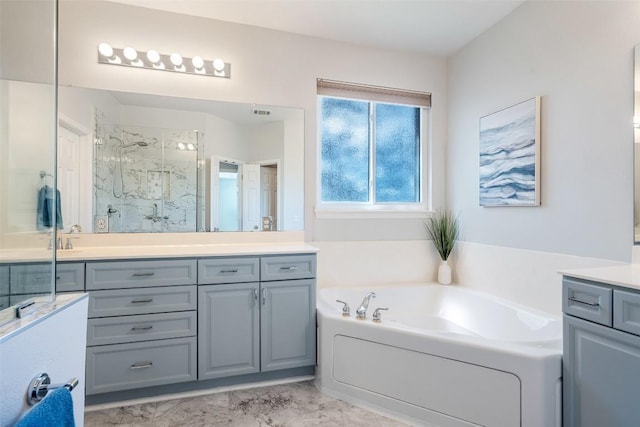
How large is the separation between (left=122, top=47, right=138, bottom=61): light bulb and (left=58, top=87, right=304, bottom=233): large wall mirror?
260 mm

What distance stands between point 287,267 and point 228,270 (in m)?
0.40

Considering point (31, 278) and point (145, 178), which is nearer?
point (31, 278)

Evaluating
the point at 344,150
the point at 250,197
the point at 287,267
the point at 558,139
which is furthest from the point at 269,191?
the point at 558,139

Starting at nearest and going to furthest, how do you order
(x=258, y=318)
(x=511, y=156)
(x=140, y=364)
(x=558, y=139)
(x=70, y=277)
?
(x=70, y=277) < (x=140, y=364) < (x=558, y=139) < (x=258, y=318) < (x=511, y=156)

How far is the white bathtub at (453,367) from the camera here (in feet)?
5.12

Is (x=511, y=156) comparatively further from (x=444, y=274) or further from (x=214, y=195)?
(x=214, y=195)

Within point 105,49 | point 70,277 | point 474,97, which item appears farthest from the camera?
point 474,97

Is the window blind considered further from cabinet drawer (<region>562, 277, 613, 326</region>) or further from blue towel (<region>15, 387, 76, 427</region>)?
blue towel (<region>15, 387, 76, 427</region>)

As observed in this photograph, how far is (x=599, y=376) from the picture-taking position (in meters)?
1.39

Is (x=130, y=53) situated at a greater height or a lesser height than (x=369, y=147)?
greater

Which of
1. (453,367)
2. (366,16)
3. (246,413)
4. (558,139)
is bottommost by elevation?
(246,413)

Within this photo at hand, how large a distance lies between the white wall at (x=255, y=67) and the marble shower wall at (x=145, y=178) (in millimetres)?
348

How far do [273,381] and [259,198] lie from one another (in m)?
1.37

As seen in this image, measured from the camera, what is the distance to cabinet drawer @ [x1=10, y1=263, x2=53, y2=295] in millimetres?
823
